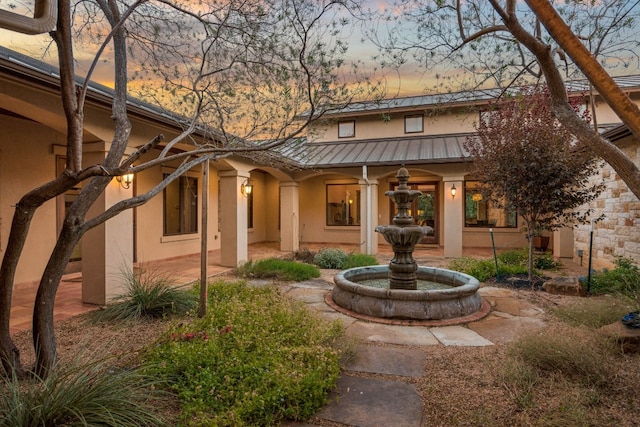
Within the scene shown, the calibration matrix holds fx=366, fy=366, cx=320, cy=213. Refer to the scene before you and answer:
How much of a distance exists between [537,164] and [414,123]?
320 inches

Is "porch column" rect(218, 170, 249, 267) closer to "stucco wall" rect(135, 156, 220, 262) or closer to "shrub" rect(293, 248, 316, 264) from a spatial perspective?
"shrub" rect(293, 248, 316, 264)

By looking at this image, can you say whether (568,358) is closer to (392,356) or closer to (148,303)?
(392,356)

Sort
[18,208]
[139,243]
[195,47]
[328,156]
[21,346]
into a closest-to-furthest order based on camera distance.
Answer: [18,208]
[21,346]
[195,47]
[139,243]
[328,156]

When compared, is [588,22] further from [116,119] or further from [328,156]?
[328,156]

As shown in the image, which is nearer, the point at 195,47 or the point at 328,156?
the point at 195,47

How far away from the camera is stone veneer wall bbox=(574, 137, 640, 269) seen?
7730mm

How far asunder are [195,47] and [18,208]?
11.6 feet

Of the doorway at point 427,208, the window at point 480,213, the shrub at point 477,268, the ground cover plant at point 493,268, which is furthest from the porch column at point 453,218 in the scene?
the doorway at point 427,208

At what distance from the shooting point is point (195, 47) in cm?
543

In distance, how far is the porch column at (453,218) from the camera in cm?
1200

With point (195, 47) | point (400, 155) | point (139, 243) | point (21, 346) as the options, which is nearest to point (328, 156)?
point (400, 155)

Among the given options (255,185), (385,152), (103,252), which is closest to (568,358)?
(103,252)

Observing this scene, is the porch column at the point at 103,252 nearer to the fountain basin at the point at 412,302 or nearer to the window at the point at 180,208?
the fountain basin at the point at 412,302

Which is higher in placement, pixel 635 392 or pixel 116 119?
pixel 116 119
